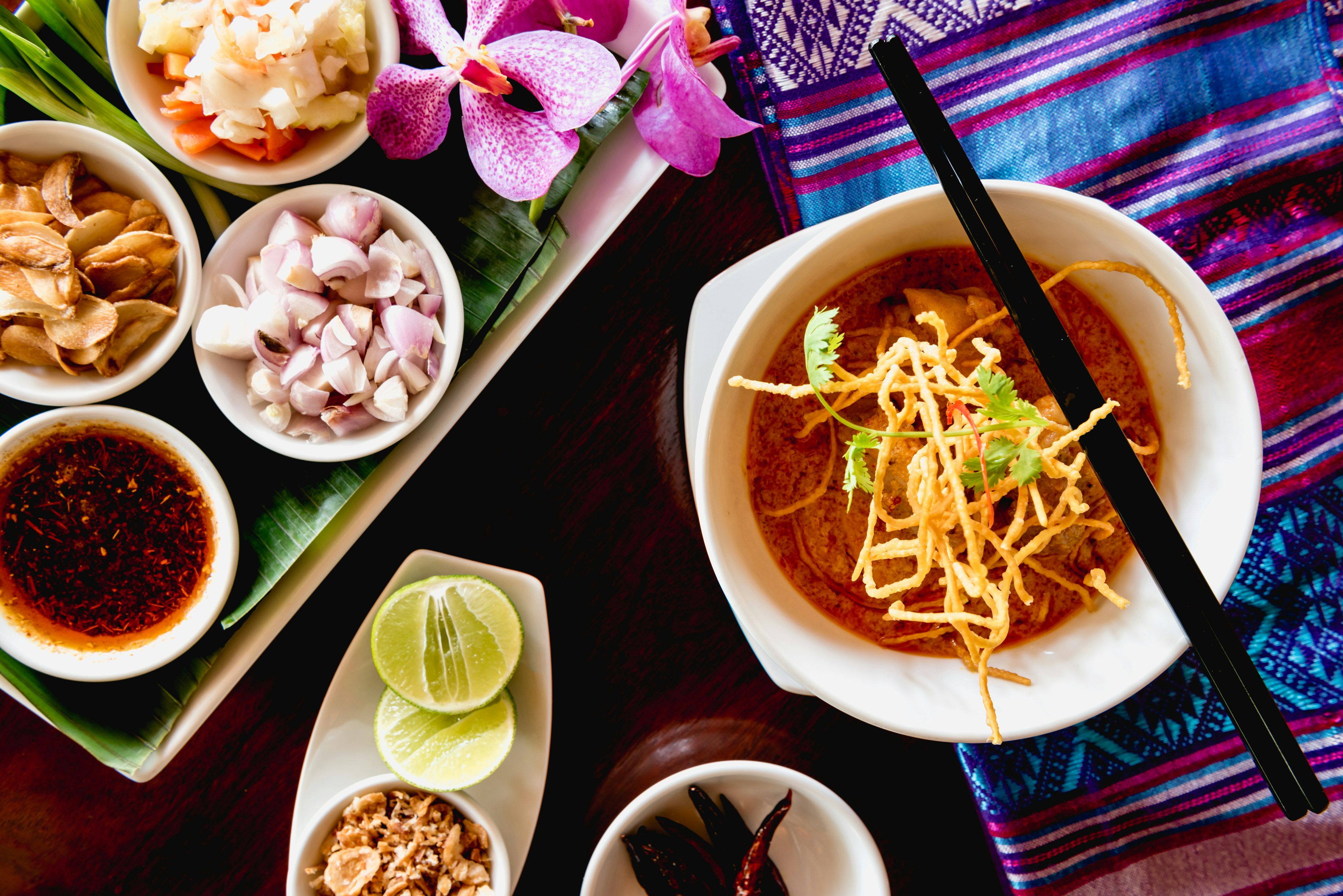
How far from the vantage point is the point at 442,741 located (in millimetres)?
1139

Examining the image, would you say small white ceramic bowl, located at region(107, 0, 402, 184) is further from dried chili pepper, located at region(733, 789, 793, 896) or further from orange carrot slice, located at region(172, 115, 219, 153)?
dried chili pepper, located at region(733, 789, 793, 896)

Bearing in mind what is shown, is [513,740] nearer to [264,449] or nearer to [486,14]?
[264,449]

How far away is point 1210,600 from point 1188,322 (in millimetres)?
299

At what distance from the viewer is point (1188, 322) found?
0.91 meters

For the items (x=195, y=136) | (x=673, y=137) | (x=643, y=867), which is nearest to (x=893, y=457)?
(x=673, y=137)

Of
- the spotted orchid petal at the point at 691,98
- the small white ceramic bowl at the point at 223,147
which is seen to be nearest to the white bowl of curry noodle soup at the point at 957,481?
the spotted orchid petal at the point at 691,98

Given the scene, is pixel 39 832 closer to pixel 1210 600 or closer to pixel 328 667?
pixel 328 667

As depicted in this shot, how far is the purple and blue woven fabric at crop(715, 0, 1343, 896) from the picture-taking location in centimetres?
110

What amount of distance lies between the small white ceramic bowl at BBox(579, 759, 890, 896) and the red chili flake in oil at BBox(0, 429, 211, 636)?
0.66m

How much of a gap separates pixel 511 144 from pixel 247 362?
42 centimetres

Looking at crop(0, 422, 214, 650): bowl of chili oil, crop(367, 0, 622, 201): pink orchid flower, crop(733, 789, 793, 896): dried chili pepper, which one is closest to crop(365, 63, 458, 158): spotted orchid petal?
crop(367, 0, 622, 201): pink orchid flower

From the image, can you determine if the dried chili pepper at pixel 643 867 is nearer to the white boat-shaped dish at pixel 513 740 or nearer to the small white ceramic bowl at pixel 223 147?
the white boat-shaped dish at pixel 513 740

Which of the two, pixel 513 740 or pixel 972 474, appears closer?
pixel 972 474

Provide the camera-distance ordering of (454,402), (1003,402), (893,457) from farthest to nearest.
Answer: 1. (454,402)
2. (893,457)
3. (1003,402)
